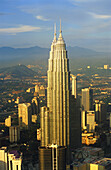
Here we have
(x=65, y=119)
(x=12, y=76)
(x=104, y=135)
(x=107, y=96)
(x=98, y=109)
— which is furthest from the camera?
(x=12, y=76)

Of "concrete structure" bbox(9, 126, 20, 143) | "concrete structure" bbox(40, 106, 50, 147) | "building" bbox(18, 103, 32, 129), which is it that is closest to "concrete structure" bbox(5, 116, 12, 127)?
"building" bbox(18, 103, 32, 129)

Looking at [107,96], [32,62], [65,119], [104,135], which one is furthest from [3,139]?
[107,96]

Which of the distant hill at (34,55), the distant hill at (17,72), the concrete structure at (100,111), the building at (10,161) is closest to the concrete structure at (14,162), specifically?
the building at (10,161)

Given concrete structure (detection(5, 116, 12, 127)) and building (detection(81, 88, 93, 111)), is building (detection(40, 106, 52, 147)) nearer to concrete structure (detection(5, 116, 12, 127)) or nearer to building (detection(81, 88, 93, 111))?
concrete structure (detection(5, 116, 12, 127))

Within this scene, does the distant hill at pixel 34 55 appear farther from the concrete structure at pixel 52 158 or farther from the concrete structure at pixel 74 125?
the concrete structure at pixel 52 158

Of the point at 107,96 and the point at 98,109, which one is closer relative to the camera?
the point at 98,109

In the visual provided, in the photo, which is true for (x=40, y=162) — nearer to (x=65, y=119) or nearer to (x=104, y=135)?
(x=65, y=119)

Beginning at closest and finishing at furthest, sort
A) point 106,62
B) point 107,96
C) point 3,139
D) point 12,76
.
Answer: point 3,139
point 106,62
point 107,96
point 12,76
